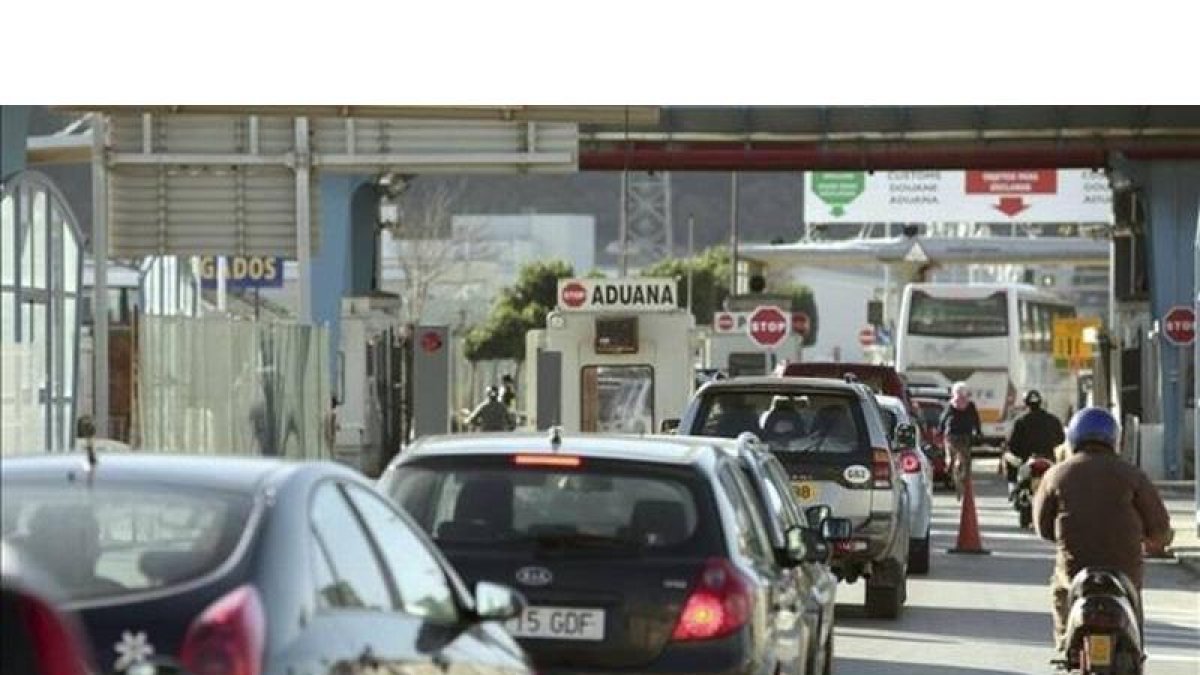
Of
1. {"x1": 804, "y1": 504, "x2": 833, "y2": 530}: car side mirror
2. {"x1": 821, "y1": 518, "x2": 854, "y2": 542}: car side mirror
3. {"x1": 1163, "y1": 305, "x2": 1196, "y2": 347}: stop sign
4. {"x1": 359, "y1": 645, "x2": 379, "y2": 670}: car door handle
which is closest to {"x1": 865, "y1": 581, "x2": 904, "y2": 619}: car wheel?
{"x1": 804, "y1": 504, "x2": 833, "y2": 530}: car side mirror

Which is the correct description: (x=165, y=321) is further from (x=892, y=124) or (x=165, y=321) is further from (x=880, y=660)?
(x=892, y=124)

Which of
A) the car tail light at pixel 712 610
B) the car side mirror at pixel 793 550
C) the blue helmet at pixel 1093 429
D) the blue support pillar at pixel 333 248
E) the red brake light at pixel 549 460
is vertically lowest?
the car tail light at pixel 712 610

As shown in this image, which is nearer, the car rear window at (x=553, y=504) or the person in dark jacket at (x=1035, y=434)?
the car rear window at (x=553, y=504)

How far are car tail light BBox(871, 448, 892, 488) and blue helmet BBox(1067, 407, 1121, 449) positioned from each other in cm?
703

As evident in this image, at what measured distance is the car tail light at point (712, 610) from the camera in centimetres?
1098

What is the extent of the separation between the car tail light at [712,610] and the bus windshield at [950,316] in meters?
50.0

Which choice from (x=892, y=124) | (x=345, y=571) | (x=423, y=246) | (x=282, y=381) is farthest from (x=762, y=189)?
(x=345, y=571)

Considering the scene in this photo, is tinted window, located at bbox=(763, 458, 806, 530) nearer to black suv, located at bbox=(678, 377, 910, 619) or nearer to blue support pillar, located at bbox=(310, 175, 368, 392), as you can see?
black suv, located at bbox=(678, 377, 910, 619)

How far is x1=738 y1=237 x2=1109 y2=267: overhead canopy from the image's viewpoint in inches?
2932

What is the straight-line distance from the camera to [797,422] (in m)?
20.8

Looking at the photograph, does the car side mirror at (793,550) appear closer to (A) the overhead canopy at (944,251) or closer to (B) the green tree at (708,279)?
(A) the overhead canopy at (944,251)

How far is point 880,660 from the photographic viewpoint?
58.3 ft

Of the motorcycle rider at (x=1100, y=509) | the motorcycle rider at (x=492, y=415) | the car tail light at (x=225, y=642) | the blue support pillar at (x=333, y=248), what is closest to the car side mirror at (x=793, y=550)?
the motorcycle rider at (x=1100, y=509)

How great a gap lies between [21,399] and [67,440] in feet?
5.59
